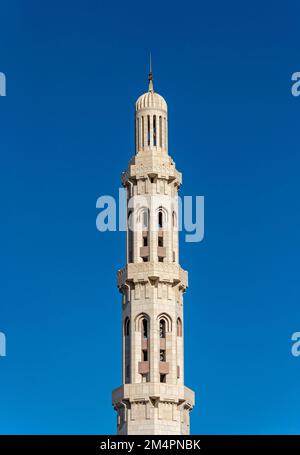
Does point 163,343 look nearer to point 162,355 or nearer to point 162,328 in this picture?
point 162,355

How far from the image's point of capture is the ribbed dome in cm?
15925

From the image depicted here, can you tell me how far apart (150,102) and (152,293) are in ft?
64.1

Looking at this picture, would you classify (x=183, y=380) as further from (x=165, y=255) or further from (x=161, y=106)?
(x=161, y=106)

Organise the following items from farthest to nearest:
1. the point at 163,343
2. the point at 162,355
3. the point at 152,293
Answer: the point at 152,293 → the point at 162,355 → the point at 163,343

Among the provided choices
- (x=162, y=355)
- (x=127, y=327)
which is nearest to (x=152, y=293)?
(x=127, y=327)

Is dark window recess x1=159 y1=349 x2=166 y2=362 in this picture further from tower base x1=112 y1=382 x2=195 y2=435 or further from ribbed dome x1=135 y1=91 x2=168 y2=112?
ribbed dome x1=135 y1=91 x2=168 y2=112

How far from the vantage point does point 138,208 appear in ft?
515

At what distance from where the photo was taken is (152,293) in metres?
153

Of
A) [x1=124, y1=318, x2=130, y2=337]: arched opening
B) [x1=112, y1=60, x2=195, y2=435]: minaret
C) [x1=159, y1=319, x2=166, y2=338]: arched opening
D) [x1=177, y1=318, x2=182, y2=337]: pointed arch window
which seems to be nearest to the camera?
[x1=112, y1=60, x2=195, y2=435]: minaret

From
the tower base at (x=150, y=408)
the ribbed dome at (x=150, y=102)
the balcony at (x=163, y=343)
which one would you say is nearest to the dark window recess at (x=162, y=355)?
the balcony at (x=163, y=343)

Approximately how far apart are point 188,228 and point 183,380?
14803 mm

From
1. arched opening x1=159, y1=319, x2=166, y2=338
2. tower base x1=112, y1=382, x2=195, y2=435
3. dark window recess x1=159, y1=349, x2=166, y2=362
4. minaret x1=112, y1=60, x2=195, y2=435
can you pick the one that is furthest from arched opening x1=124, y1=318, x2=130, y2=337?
tower base x1=112, y1=382, x2=195, y2=435
